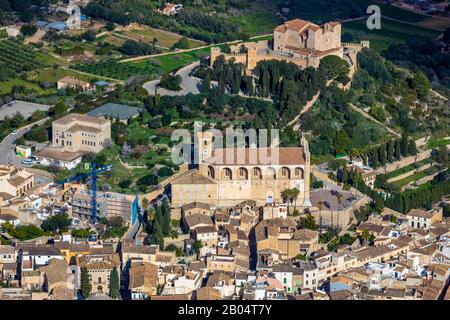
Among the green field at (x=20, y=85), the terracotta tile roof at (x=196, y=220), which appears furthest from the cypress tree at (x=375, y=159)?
the green field at (x=20, y=85)

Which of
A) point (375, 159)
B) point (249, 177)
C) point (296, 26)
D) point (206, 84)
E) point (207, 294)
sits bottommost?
point (375, 159)

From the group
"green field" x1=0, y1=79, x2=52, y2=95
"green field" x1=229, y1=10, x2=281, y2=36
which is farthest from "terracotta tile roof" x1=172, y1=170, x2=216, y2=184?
"green field" x1=229, y1=10, x2=281, y2=36

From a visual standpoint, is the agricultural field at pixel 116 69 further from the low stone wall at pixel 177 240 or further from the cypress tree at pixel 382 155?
the low stone wall at pixel 177 240

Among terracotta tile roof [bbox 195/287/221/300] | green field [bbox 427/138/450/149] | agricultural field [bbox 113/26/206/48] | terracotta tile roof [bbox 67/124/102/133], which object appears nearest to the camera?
terracotta tile roof [bbox 195/287/221/300]

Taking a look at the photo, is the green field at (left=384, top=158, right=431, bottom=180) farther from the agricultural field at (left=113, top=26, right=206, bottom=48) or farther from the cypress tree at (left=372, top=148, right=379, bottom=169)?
the agricultural field at (left=113, top=26, right=206, bottom=48)

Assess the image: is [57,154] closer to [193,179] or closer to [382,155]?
[193,179]

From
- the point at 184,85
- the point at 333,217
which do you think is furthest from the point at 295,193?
the point at 184,85

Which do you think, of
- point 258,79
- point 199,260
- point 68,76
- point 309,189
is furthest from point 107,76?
point 199,260
